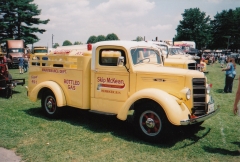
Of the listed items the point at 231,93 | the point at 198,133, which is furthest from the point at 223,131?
the point at 231,93

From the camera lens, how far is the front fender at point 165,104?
4.73 m

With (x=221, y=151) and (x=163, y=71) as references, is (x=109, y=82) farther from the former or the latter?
(x=221, y=151)

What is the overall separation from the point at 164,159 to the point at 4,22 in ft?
145

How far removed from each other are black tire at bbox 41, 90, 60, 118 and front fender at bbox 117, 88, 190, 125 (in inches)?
94.1

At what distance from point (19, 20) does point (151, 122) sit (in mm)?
43515

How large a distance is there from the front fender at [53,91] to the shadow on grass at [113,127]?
0.52 m

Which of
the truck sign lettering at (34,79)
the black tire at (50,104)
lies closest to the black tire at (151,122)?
the black tire at (50,104)

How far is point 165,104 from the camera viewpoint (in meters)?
4.81

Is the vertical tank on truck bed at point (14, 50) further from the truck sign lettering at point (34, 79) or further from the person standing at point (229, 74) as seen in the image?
the person standing at point (229, 74)

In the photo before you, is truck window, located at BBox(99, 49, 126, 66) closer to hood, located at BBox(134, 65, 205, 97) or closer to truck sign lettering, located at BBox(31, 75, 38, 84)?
hood, located at BBox(134, 65, 205, 97)

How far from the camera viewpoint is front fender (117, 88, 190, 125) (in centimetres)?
473

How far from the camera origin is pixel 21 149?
4719 mm

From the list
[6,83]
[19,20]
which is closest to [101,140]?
[6,83]

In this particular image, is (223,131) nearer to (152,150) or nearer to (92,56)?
(152,150)
